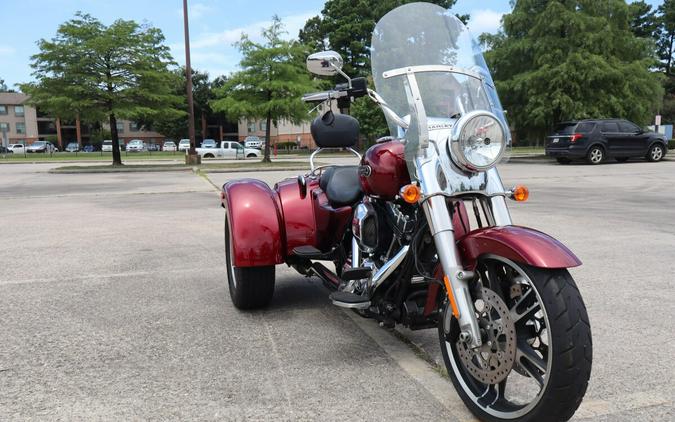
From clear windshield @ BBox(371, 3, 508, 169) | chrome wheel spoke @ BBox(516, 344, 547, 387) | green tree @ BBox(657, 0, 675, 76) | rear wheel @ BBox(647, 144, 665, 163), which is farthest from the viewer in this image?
green tree @ BBox(657, 0, 675, 76)

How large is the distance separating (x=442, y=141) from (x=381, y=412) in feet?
4.46

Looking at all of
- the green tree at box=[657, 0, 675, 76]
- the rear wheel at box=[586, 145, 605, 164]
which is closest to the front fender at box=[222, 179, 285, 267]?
the rear wheel at box=[586, 145, 605, 164]

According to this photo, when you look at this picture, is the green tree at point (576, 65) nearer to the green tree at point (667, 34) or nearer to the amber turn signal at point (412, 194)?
the amber turn signal at point (412, 194)

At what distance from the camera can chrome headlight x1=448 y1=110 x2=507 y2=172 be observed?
95.6 inches

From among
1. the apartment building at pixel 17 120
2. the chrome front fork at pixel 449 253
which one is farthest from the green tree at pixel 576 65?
the apartment building at pixel 17 120

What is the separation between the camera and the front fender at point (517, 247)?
2119 mm

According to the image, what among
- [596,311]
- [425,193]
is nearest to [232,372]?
[425,193]

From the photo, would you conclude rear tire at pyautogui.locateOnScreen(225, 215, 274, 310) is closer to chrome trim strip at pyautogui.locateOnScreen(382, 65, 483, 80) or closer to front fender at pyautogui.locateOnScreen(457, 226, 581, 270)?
chrome trim strip at pyautogui.locateOnScreen(382, 65, 483, 80)

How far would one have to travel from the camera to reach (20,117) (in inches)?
3659

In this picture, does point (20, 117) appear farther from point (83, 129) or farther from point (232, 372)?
point (232, 372)

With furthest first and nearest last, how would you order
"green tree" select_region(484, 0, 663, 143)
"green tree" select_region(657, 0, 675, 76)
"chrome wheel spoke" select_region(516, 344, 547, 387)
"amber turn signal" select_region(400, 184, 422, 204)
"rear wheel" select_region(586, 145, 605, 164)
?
"green tree" select_region(657, 0, 675, 76) → "green tree" select_region(484, 0, 663, 143) → "rear wheel" select_region(586, 145, 605, 164) → "amber turn signal" select_region(400, 184, 422, 204) → "chrome wheel spoke" select_region(516, 344, 547, 387)

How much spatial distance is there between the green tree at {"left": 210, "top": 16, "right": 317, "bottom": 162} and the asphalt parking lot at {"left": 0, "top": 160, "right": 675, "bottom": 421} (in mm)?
22490

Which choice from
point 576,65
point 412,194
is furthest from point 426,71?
point 576,65

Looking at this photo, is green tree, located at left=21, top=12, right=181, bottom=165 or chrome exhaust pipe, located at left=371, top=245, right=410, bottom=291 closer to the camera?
chrome exhaust pipe, located at left=371, top=245, right=410, bottom=291
